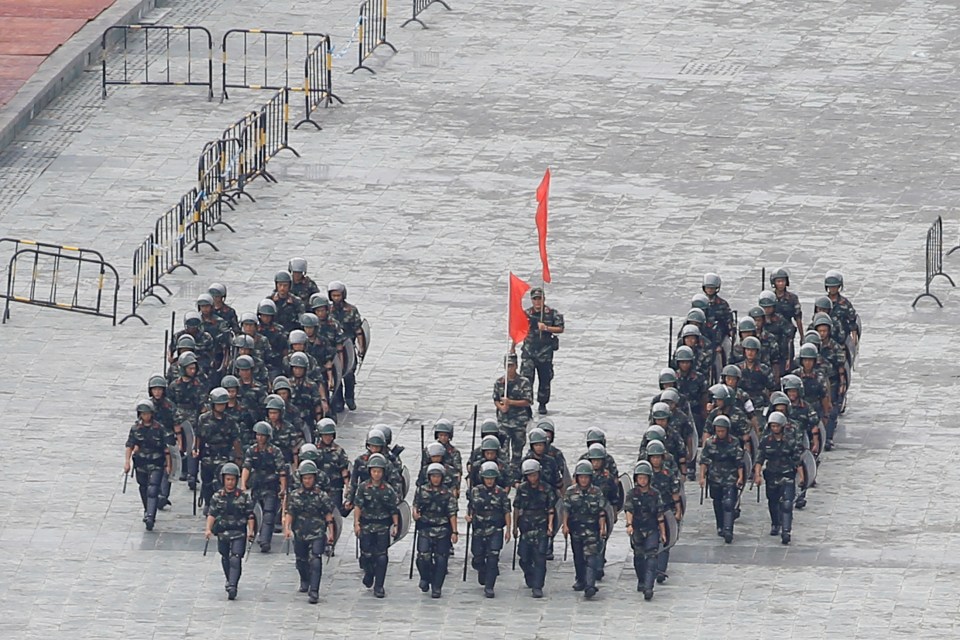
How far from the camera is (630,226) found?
4269cm

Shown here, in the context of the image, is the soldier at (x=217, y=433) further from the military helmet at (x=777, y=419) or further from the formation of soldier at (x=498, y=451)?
the military helmet at (x=777, y=419)

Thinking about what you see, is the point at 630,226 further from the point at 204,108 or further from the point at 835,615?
the point at 835,615

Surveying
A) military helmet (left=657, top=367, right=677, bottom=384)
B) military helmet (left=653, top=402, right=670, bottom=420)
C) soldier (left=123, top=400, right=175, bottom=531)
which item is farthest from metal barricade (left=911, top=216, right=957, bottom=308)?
soldier (left=123, top=400, right=175, bottom=531)

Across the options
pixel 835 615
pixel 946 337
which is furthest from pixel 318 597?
pixel 946 337

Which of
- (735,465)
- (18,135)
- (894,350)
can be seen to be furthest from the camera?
(18,135)

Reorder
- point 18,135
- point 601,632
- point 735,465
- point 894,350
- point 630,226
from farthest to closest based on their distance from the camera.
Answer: point 18,135 → point 630,226 → point 894,350 → point 735,465 → point 601,632

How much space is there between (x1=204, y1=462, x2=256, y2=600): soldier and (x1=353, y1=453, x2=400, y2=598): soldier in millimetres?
1115

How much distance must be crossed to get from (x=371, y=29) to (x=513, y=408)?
59.9 ft

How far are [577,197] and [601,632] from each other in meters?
14.6

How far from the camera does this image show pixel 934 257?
40.6 m

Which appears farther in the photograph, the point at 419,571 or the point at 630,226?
the point at 630,226

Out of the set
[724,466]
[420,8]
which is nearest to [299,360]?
[724,466]

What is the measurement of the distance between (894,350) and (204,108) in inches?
548

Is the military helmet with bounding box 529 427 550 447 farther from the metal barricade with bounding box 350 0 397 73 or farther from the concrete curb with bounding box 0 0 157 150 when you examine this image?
the metal barricade with bounding box 350 0 397 73
